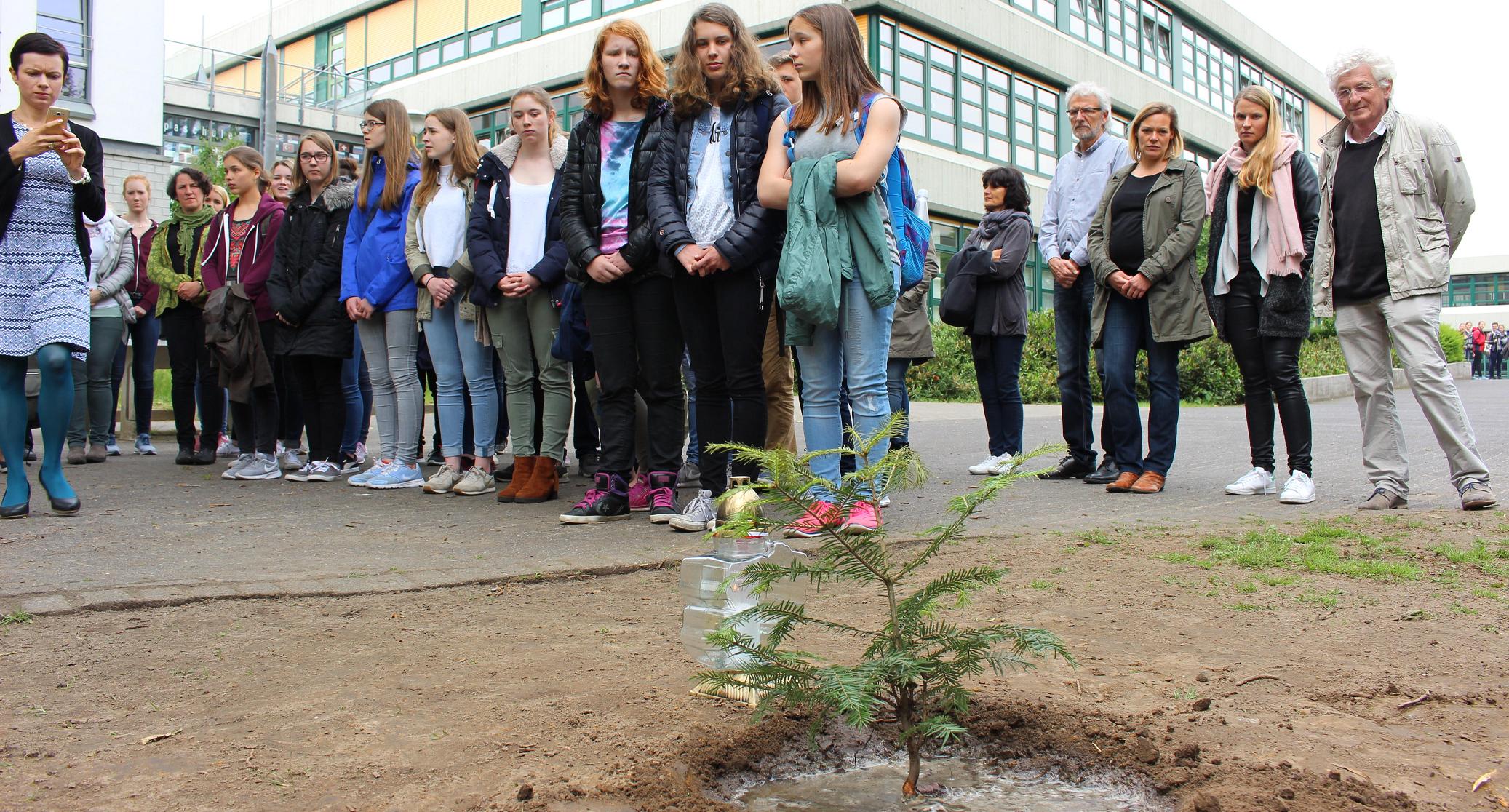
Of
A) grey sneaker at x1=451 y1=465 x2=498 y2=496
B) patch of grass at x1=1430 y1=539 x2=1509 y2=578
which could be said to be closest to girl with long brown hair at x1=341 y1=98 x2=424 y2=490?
grey sneaker at x1=451 y1=465 x2=498 y2=496

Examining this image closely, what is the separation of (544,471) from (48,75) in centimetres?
303

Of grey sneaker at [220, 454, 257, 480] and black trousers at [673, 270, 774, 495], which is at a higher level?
black trousers at [673, 270, 774, 495]

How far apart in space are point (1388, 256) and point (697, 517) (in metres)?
3.47

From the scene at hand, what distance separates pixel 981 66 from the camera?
28.2m

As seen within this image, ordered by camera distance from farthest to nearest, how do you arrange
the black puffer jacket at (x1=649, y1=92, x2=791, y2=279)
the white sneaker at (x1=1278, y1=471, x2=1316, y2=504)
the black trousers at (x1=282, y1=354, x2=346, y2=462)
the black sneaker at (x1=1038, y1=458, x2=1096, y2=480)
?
the black trousers at (x1=282, y1=354, x2=346, y2=462)
the black sneaker at (x1=1038, y1=458, x2=1096, y2=480)
the white sneaker at (x1=1278, y1=471, x2=1316, y2=504)
the black puffer jacket at (x1=649, y1=92, x2=791, y2=279)

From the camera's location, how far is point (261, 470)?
7738 millimetres

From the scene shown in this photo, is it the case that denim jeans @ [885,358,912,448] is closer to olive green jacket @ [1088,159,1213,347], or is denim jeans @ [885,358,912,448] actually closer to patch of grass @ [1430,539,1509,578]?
olive green jacket @ [1088,159,1213,347]

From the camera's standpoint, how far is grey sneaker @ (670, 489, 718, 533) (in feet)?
16.7

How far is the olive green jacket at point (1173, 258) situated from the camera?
6.47 metres

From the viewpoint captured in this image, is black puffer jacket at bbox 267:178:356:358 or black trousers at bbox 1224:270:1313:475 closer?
black trousers at bbox 1224:270:1313:475

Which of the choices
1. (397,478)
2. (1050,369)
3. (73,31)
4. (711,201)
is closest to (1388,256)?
(711,201)

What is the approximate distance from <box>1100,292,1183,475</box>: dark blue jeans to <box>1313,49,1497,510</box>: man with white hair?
1.01 metres

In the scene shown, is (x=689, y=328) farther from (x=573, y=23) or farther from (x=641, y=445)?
(x=573, y=23)

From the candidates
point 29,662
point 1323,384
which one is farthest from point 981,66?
point 29,662
